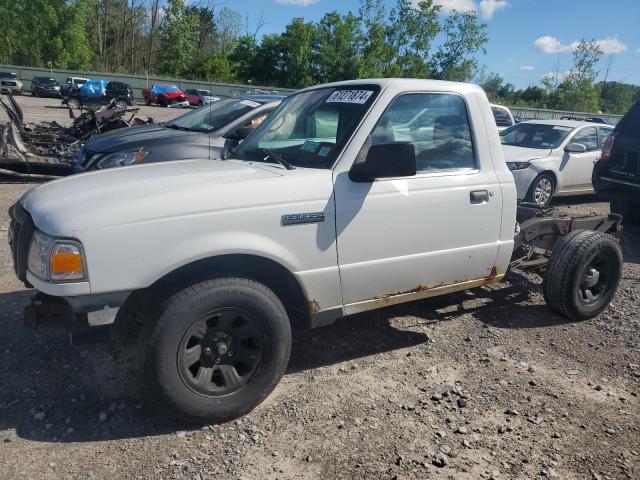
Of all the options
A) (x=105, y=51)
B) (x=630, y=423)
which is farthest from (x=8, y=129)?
(x=105, y=51)

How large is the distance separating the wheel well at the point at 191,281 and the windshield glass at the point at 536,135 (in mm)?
8440

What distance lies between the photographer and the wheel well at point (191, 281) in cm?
298

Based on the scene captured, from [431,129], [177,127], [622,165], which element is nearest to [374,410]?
[431,129]

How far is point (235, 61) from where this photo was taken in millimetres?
67188

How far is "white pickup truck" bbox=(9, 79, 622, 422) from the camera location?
282cm

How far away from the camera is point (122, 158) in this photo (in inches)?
277

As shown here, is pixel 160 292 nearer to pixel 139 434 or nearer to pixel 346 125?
pixel 139 434

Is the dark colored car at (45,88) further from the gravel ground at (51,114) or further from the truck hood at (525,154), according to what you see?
the truck hood at (525,154)

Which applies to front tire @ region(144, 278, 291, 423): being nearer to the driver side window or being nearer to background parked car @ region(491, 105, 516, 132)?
the driver side window

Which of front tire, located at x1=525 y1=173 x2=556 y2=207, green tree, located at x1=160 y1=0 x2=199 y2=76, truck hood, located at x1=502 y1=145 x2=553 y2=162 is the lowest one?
front tire, located at x1=525 y1=173 x2=556 y2=207

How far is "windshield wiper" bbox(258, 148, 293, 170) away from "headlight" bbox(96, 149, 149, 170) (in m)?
3.54

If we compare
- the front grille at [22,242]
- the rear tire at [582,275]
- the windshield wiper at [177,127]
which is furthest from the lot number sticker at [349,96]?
the windshield wiper at [177,127]

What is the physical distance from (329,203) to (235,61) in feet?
224

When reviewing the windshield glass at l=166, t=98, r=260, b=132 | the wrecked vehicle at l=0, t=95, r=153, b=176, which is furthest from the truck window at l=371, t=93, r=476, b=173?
the wrecked vehicle at l=0, t=95, r=153, b=176
